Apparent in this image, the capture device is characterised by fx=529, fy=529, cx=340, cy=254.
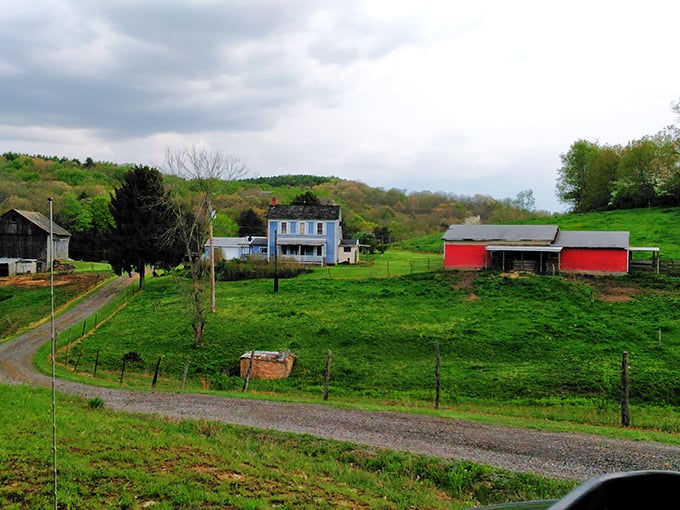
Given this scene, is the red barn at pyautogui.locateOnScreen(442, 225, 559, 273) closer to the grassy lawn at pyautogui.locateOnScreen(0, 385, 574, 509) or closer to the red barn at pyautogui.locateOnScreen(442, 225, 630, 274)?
the red barn at pyautogui.locateOnScreen(442, 225, 630, 274)

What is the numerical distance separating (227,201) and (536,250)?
206ft

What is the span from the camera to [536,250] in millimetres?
38219

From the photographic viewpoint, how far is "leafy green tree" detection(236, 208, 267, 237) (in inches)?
2992

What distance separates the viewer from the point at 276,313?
30.4 metres

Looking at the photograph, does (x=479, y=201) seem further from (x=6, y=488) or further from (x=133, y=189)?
(x=6, y=488)

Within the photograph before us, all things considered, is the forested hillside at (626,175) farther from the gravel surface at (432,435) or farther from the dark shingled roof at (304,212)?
the gravel surface at (432,435)

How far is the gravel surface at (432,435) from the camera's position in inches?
419

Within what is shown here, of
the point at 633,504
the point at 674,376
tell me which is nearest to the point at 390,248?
the point at 674,376

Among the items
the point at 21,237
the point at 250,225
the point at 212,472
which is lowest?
the point at 212,472

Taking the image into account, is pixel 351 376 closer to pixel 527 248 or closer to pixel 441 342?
pixel 441 342

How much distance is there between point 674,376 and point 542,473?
12098 millimetres

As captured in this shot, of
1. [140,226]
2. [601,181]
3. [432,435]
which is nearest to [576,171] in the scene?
[601,181]

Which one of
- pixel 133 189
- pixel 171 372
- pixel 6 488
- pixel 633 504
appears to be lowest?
pixel 171 372

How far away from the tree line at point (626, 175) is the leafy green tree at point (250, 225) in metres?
46.8
